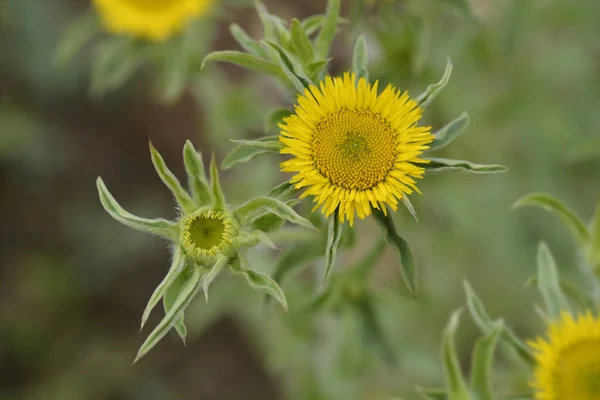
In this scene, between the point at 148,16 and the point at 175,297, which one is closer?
the point at 175,297

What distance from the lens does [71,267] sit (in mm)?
5461

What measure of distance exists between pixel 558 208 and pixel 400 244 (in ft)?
2.38

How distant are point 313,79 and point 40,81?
3.85 meters

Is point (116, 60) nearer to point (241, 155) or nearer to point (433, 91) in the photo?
point (241, 155)

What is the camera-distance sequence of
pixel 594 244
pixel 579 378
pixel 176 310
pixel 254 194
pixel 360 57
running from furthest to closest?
1. pixel 254 194
2. pixel 594 244
3. pixel 579 378
4. pixel 360 57
5. pixel 176 310

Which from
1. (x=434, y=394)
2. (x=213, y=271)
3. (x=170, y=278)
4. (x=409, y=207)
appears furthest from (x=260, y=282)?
(x=434, y=394)

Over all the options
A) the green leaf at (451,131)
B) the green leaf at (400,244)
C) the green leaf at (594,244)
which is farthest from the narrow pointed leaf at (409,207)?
the green leaf at (594,244)

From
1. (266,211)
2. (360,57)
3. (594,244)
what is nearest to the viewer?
(266,211)

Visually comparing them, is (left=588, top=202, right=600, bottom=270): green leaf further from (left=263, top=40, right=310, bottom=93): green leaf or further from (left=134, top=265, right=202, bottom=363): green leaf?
(left=134, top=265, right=202, bottom=363): green leaf

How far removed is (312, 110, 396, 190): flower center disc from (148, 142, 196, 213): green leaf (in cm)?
41

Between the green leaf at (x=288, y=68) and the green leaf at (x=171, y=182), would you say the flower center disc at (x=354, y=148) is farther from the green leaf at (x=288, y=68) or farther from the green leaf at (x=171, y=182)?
the green leaf at (x=171, y=182)

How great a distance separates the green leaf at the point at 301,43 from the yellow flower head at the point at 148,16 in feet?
5.32

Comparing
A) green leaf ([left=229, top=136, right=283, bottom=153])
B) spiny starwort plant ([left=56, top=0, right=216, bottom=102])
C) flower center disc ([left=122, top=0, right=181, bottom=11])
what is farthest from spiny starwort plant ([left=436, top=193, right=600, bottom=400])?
flower center disc ([left=122, top=0, right=181, bottom=11])

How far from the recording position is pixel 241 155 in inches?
86.7
